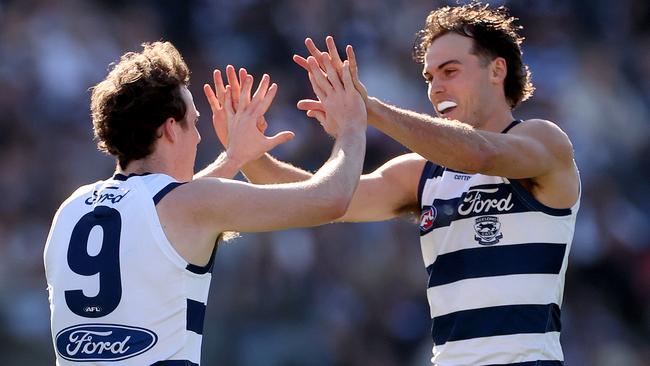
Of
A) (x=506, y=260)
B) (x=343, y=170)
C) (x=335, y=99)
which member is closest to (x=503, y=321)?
(x=506, y=260)

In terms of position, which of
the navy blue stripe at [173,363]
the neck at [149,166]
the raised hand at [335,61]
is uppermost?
the raised hand at [335,61]

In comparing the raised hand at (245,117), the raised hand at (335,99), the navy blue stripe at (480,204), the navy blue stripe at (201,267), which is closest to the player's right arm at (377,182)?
the raised hand at (245,117)

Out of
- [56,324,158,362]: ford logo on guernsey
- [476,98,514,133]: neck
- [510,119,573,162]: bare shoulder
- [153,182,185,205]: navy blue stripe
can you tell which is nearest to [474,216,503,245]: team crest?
[510,119,573,162]: bare shoulder

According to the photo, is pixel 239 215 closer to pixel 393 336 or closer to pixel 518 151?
pixel 518 151

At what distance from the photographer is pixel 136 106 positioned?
16.0 feet

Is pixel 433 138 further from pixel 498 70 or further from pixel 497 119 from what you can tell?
pixel 498 70

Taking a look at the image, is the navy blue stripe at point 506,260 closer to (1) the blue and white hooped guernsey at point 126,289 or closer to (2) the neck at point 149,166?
(1) the blue and white hooped guernsey at point 126,289

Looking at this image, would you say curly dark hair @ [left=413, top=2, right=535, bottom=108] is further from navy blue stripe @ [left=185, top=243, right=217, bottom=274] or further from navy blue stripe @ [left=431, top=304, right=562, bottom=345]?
navy blue stripe @ [left=185, top=243, right=217, bottom=274]

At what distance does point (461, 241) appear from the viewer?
18.7 ft

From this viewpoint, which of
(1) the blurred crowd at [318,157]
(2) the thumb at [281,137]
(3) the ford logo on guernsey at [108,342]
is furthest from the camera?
(1) the blurred crowd at [318,157]

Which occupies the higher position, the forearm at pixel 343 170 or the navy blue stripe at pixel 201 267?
the forearm at pixel 343 170

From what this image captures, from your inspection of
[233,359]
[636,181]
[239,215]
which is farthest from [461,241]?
[636,181]

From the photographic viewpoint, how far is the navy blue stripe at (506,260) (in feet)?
18.4

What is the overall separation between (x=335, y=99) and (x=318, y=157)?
6284 mm
